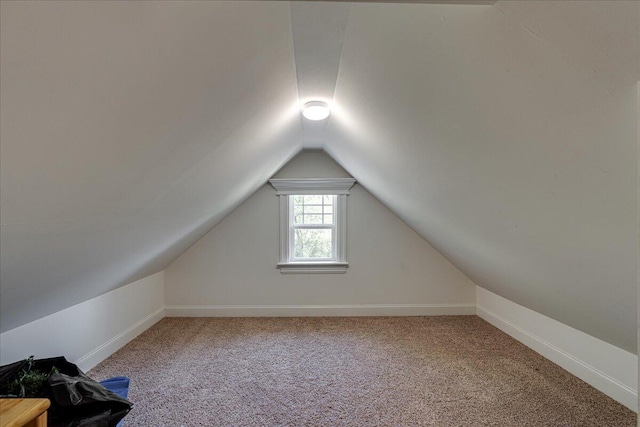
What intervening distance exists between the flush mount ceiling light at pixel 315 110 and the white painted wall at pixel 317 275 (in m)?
1.60

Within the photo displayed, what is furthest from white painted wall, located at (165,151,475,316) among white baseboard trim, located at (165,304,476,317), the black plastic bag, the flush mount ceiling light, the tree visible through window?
the black plastic bag

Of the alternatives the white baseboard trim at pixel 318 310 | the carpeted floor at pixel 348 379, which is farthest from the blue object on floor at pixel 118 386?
the white baseboard trim at pixel 318 310

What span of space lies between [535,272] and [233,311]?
3.13 metres

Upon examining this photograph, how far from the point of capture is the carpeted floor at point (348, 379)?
1951 mm

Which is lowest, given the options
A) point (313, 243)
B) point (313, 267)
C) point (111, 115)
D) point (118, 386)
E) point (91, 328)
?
point (118, 386)

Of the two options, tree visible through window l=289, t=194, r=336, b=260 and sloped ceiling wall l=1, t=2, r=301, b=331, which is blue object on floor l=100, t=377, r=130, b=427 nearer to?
sloped ceiling wall l=1, t=2, r=301, b=331

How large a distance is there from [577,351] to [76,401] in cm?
317

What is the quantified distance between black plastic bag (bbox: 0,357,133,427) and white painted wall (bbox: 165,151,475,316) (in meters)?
2.24

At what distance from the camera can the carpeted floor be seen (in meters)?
1.95

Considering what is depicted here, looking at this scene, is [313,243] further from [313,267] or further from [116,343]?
[116,343]

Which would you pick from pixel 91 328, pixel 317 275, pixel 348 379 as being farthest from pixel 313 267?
pixel 91 328

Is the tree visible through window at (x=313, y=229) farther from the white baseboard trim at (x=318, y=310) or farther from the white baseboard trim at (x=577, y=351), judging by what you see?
the white baseboard trim at (x=577, y=351)

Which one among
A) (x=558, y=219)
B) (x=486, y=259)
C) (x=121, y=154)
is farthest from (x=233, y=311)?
(x=558, y=219)

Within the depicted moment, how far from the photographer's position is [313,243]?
4062 mm
